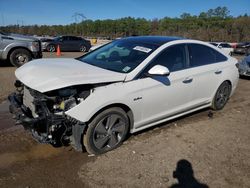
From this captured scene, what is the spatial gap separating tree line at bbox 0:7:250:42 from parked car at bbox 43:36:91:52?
4195 centimetres

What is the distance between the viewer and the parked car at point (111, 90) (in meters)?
3.95

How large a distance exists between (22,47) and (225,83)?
27.6 feet

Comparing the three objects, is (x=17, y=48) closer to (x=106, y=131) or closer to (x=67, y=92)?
(x=67, y=92)

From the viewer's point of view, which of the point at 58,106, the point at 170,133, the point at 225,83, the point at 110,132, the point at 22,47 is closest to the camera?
the point at 58,106

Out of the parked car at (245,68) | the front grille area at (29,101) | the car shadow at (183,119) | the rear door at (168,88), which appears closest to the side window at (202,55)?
the rear door at (168,88)

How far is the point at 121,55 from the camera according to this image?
513cm

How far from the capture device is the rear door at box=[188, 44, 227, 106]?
5.53m

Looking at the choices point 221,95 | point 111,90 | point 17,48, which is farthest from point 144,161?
point 17,48

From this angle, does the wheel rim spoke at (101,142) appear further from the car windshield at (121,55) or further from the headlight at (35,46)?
the headlight at (35,46)

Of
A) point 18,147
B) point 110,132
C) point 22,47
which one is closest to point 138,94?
point 110,132

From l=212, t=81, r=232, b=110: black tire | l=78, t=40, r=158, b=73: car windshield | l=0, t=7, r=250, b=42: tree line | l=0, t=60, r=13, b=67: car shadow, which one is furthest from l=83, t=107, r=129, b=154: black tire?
l=0, t=7, r=250, b=42: tree line

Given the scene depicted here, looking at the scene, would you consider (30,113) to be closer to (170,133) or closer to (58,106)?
(58,106)

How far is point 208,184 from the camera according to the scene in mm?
3725

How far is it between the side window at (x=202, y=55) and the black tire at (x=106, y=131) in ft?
6.31
